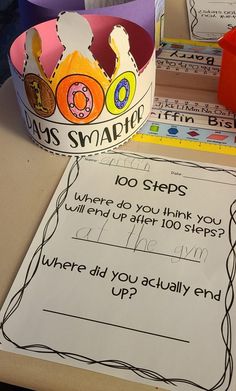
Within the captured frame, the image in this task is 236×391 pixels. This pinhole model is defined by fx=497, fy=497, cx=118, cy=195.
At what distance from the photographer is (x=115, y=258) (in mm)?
487

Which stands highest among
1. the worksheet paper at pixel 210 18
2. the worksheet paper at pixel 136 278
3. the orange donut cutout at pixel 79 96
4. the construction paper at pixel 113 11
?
the worksheet paper at pixel 210 18

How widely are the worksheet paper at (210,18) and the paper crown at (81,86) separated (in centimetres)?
20

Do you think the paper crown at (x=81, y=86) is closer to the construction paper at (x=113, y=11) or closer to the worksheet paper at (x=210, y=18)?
the construction paper at (x=113, y=11)

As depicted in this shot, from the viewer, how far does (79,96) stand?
0.54 m

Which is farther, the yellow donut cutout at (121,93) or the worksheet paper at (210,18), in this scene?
the worksheet paper at (210,18)

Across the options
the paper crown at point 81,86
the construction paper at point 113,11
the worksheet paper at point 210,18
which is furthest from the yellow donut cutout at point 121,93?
the worksheet paper at point 210,18

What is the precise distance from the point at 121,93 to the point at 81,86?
0.15 ft

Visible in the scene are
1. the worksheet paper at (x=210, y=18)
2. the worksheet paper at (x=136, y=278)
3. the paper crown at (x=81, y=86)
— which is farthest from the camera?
the worksheet paper at (x=210, y=18)

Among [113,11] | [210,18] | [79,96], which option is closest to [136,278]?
[79,96]

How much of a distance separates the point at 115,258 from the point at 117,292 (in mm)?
39

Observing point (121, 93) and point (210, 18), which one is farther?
point (210, 18)

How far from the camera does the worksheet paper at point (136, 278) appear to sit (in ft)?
1.37

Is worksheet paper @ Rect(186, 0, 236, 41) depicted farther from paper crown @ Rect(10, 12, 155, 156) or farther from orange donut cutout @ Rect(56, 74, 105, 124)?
orange donut cutout @ Rect(56, 74, 105, 124)

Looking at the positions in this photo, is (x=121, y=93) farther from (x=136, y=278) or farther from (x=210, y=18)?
(x=210, y=18)
